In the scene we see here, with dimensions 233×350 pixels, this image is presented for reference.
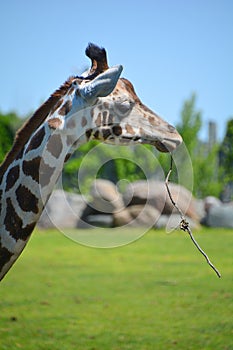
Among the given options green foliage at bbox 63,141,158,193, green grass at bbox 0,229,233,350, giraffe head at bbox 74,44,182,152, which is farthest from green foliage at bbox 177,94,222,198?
giraffe head at bbox 74,44,182,152

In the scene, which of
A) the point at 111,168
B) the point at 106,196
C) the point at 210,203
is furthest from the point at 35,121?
the point at 210,203

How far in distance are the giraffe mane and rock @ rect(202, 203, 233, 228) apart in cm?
1009

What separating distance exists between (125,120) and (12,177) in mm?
562

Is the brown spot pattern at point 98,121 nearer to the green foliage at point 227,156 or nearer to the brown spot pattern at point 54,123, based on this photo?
the brown spot pattern at point 54,123

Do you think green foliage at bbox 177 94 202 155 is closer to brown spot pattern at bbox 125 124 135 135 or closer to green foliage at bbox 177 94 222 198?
green foliage at bbox 177 94 222 198

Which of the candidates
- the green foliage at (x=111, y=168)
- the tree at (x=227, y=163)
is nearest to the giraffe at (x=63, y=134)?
the green foliage at (x=111, y=168)

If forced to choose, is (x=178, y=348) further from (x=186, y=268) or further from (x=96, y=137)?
(x=186, y=268)

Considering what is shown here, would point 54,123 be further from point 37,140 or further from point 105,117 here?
point 105,117

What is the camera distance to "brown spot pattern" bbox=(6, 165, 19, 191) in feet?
8.96

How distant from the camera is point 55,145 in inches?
105

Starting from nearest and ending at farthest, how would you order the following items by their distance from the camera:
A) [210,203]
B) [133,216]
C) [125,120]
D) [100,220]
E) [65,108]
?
[65,108] < [125,120] < [133,216] < [100,220] < [210,203]

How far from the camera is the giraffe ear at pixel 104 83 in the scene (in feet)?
8.16

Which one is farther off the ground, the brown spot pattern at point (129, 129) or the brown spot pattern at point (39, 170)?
the brown spot pattern at point (129, 129)

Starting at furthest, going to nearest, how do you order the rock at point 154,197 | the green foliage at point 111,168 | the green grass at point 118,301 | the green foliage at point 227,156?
the green foliage at point 227,156 → the rock at point 154,197 → the green grass at point 118,301 → the green foliage at point 111,168
